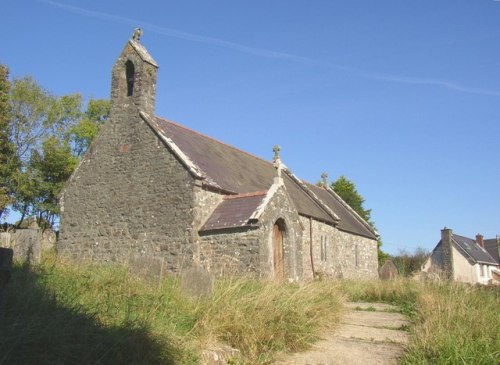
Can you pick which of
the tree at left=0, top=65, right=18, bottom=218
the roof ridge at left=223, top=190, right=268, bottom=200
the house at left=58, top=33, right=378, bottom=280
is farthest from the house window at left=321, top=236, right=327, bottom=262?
the tree at left=0, top=65, right=18, bottom=218

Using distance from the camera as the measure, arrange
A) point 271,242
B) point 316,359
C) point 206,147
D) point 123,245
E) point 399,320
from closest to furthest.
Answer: point 316,359 → point 399,320 → point 271,242 → point 123,245 → point 206,147

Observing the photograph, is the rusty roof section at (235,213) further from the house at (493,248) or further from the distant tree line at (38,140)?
the house at (493,248)

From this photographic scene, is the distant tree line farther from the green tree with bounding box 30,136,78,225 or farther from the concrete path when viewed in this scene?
the concrete path

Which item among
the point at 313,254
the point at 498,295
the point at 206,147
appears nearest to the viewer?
the point at 498,295

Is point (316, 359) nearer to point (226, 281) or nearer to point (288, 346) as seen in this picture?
point (288, 346)

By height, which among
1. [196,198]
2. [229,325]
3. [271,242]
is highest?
[196,198]

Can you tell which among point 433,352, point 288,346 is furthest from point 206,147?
point 433,352

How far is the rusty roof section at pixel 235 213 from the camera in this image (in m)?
15.6

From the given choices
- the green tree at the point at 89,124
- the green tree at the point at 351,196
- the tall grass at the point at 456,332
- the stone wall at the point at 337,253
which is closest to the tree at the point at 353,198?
the green tree at the point at 351,196

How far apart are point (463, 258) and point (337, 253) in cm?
2609

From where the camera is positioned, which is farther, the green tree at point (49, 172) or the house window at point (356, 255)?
the green tree at point (49, 172)

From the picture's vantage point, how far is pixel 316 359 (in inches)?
283

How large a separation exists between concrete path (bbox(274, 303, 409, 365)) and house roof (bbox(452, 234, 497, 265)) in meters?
39.3

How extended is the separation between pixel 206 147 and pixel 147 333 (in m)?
15.9
